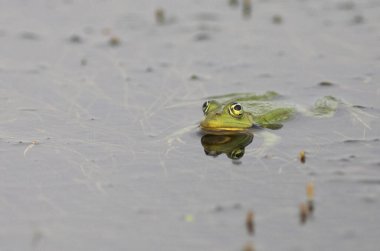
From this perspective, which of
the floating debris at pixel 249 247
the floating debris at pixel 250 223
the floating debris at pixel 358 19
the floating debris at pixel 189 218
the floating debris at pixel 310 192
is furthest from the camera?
the floating debris at pixel 358 19

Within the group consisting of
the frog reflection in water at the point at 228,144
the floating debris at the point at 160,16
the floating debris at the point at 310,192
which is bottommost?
the frog reflection in water at the point at 228,144

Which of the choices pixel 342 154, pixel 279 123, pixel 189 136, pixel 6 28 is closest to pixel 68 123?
pixel 189 136

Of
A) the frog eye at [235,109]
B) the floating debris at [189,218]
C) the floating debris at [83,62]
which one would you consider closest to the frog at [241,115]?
the frog eye at [235,109]

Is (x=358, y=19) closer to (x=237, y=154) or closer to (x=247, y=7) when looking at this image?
(x=247, y=7)

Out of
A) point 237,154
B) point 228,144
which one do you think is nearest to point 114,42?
point 228,144

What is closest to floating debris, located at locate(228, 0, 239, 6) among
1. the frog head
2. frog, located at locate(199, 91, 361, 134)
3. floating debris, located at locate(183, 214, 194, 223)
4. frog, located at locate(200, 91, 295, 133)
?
frog, located at locate(199, 91, 361, 134)

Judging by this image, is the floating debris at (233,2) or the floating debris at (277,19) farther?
the floating debris at (233,2)

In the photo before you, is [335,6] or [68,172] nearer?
[68,172]

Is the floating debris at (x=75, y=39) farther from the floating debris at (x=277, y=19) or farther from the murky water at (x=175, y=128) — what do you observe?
the floating debris at (x=277, y=19)

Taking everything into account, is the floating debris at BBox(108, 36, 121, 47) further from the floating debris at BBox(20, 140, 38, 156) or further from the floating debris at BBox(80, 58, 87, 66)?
the floating debris at BBox(20, 140, 38, 156)

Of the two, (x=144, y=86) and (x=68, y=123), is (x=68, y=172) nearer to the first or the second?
(x=68, y=123)
